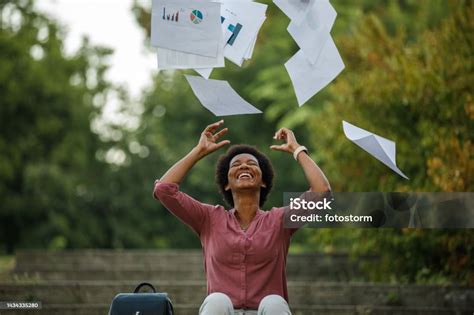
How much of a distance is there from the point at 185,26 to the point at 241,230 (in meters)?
1.38

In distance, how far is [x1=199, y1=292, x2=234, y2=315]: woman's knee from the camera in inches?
205

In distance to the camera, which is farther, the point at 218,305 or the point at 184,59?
the point at 184,59

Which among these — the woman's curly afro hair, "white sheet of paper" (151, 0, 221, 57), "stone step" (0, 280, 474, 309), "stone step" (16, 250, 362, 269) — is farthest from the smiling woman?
"stone step" (16, 250, 362, 269)

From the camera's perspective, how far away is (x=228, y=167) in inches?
243

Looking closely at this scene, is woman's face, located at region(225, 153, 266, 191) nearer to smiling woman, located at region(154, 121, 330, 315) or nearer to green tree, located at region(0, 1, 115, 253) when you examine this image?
smiling woman, located at region(154, 121, 330, 315)

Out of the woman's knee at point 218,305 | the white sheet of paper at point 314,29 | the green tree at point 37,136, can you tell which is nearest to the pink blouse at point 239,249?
the woman's knee at point 218,305

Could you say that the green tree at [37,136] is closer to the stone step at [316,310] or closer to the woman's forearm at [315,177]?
the stone step at [316,310]

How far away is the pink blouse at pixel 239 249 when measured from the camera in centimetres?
552

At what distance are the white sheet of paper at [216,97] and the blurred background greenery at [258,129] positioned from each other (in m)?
4.41

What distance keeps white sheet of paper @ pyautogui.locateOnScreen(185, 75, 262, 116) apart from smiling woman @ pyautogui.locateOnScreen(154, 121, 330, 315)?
270mm

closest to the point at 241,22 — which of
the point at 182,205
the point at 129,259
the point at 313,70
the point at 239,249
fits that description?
the point at 313,70

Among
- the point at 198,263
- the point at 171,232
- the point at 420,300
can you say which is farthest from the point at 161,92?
the point at 420,300

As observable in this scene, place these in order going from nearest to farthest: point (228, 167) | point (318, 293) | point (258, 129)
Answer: point (228, 167), point (318, 293), point (258, 129)

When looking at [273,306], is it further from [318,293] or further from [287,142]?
[318,293]
